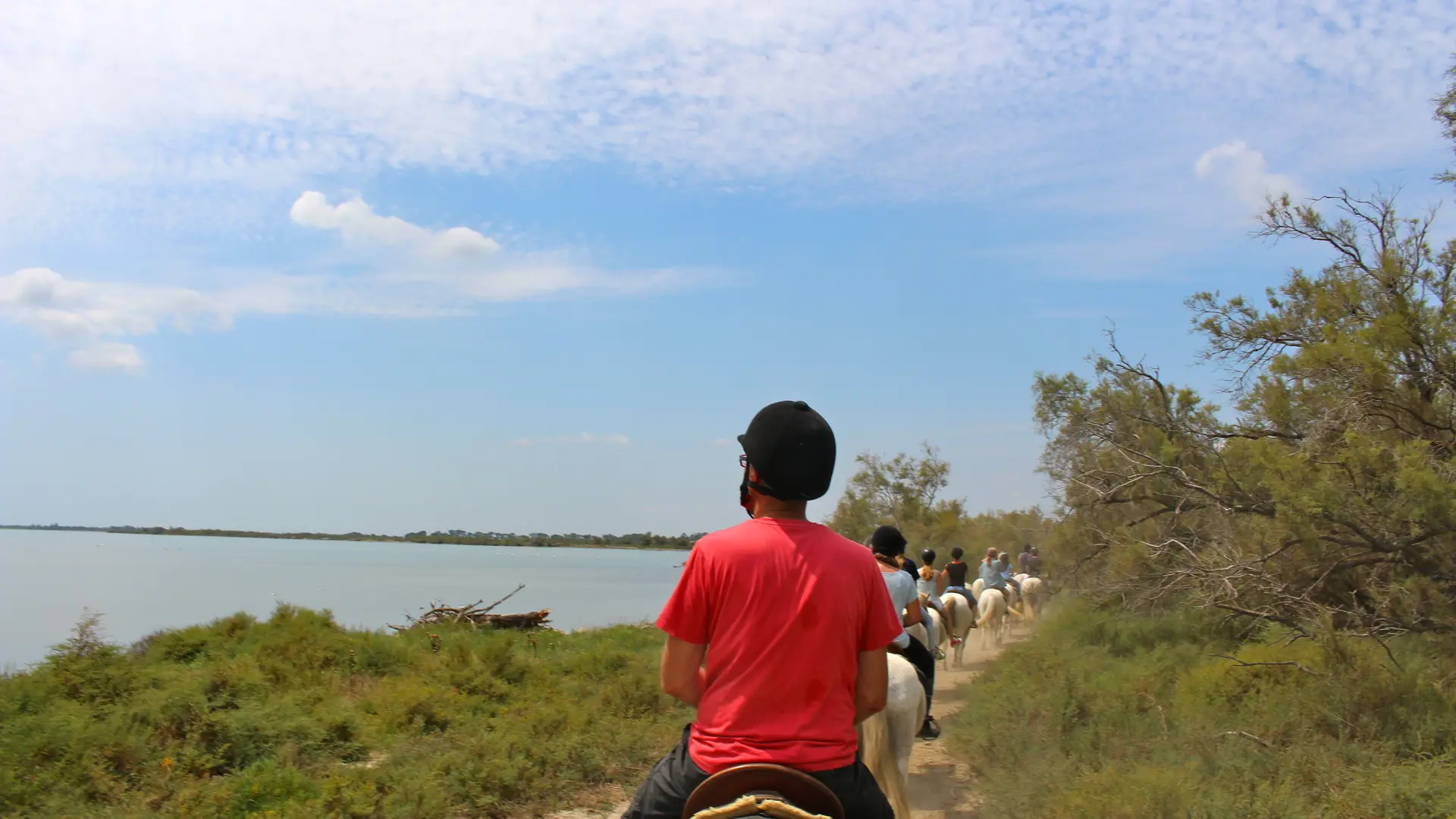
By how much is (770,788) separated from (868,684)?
20.6 inches

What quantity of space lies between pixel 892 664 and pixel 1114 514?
10864 millimetres

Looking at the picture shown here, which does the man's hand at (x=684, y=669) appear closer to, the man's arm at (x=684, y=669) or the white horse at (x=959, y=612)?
the man's arm at (x=684, y=669)

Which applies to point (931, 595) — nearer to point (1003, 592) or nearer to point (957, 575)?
point (957, 575)

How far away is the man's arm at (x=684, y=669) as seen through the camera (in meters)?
2.82

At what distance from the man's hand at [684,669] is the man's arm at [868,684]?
1.54ft

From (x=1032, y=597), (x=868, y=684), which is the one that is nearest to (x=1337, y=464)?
(x=868, y=684)

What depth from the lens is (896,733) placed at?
6102 millimetres

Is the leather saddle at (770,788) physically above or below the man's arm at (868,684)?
below

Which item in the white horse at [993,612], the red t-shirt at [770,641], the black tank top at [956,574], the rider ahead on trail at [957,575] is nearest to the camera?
the red t-shirt at [770,641]

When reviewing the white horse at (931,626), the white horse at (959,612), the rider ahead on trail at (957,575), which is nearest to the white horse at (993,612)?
the rider ahead on trail at (957,575)

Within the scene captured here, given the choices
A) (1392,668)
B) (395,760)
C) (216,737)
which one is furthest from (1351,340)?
(216,737)

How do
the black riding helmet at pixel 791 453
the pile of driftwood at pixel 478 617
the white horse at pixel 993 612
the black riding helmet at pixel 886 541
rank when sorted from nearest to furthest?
the black riding helmet at pixel 791 453 < the black riding helmet at pixel 886 541 < the white horse at pixel 993 612 < the pile of driftwood at pixel 478 617

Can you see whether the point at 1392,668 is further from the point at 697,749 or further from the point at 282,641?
the point at 282,641

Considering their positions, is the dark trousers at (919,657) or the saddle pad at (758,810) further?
the dark trousers at (919,657)
